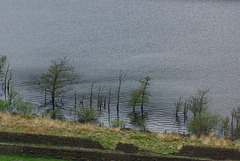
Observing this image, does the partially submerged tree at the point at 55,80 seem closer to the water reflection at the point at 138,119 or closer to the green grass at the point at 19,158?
the water reflection at the point at 138,119

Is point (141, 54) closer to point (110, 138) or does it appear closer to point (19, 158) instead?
point (110, 138)

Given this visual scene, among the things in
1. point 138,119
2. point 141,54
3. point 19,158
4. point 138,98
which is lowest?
point 138,119

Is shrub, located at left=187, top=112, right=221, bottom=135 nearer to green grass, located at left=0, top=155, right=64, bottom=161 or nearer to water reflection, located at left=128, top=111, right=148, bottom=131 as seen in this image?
water reflection, located at left=128, top=111, right=148, bottom=131

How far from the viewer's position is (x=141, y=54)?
112 meters

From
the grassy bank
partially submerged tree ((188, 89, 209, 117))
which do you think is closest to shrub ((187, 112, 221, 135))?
partially submerged tree ((188, 89, 209, 117))

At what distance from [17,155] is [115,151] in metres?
8.49

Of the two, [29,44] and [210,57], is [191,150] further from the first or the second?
[29,44]

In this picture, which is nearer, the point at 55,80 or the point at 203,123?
the point at 203,123

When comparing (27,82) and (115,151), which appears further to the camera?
(27,82)

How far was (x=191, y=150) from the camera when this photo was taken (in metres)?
27.9

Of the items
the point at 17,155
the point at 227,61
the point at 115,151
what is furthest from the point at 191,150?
the point at 227,61

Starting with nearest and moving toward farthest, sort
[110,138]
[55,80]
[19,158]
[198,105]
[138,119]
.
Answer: [19,158]
[110,138]
[55,80]
[138,119]
[198,105]

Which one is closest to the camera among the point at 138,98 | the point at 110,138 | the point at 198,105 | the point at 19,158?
the point at 19,158

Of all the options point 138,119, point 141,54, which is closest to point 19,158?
point 138,119
